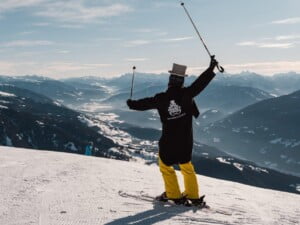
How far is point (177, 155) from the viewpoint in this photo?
907 cm

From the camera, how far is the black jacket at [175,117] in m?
8.91

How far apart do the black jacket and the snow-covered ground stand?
1.10m

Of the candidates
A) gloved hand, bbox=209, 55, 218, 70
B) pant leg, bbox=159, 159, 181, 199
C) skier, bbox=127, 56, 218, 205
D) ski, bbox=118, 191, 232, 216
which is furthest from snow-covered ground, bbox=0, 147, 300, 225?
gloved hand, bbox=209, 55, 218, 70

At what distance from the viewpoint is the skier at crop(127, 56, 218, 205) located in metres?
8.89

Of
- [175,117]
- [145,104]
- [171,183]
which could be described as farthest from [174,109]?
[171,183]

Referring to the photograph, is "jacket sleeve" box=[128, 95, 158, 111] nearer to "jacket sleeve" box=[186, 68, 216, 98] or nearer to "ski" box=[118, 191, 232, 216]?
"jacket sleeve" box=[186, 68, 216, 98]

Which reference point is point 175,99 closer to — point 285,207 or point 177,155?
point 177,155

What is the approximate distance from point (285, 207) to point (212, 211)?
254 centimetres

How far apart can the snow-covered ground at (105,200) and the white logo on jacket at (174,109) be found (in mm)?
1925

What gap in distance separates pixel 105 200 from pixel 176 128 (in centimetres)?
210

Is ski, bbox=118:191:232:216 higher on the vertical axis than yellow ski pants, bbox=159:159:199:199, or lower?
lower

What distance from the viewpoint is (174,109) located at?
8.97m

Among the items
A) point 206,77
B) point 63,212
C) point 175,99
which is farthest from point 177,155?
point 63,212

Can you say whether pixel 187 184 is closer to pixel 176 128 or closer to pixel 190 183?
pixel 190 183
